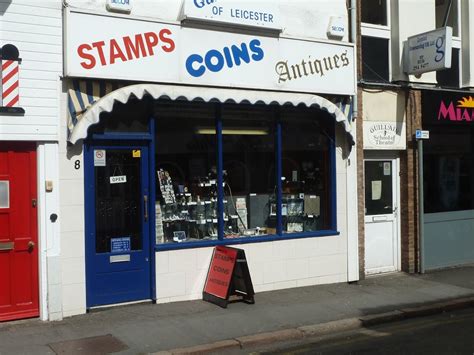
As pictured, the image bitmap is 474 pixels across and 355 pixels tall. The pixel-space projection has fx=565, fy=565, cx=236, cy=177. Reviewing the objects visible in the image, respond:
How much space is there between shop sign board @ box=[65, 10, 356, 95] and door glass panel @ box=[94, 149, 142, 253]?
3.85ft

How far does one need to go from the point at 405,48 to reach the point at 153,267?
629cm

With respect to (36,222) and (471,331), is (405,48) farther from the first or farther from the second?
(36,222)

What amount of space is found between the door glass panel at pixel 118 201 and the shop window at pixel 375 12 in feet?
17.8

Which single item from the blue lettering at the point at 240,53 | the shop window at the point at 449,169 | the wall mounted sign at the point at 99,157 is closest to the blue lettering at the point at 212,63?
the blue lettering at the point at 240,53

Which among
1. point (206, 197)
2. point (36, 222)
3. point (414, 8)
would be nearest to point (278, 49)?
point (206, 197)

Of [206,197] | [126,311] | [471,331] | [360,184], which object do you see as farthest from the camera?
[360,184]

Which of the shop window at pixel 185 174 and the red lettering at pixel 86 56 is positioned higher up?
the red lettering at pixel 86 56

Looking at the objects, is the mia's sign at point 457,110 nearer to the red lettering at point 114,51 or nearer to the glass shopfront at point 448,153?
the glass shopfront at point 448,153

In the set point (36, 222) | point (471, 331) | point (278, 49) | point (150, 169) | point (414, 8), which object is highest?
point (414, 8)

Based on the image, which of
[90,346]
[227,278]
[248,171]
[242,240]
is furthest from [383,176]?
[90,346]

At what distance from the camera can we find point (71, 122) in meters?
7.41

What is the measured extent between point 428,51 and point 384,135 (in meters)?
1.68

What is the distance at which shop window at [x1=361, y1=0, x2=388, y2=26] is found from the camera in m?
10.7

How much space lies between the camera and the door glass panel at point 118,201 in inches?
308
